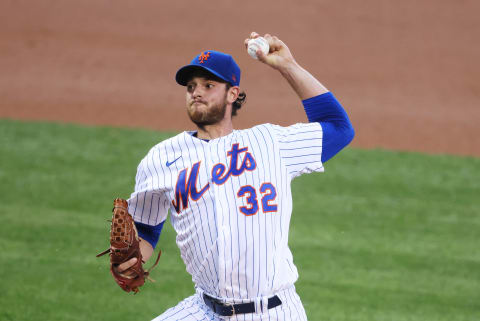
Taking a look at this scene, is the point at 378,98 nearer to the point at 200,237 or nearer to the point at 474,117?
the point at 474,117

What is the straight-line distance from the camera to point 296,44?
Answer: 1446 centimetres

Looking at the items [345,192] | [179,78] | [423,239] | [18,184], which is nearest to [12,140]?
[18,184]

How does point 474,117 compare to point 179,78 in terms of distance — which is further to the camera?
point 474,117

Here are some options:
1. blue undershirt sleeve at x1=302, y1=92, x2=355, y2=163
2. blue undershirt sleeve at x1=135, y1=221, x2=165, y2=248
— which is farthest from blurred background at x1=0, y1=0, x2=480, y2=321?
blue undershirt sleeve at x1=302, y1=92, x2=355, y2=163

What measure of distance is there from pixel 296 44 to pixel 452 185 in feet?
19.5

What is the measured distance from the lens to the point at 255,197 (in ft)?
11.5

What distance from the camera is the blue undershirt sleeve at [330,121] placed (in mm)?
3648

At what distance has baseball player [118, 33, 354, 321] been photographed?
3490 millimetres

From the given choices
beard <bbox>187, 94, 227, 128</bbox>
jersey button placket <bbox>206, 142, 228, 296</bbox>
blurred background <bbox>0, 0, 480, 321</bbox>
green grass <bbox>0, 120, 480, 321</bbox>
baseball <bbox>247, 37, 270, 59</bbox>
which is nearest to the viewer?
jersey button placket <bbox>206, 142, 228, 296</bbox>

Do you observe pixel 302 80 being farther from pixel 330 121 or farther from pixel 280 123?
pixel 280 123

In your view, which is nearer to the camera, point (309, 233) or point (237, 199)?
point (237, 199)

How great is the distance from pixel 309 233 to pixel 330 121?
13.8 feet

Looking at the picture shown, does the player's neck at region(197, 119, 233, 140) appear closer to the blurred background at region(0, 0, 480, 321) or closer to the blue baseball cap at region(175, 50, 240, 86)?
the blue baseball cap at region(175, 50, 240, 86)

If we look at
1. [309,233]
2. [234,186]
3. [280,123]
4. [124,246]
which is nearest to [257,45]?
[234,186]
